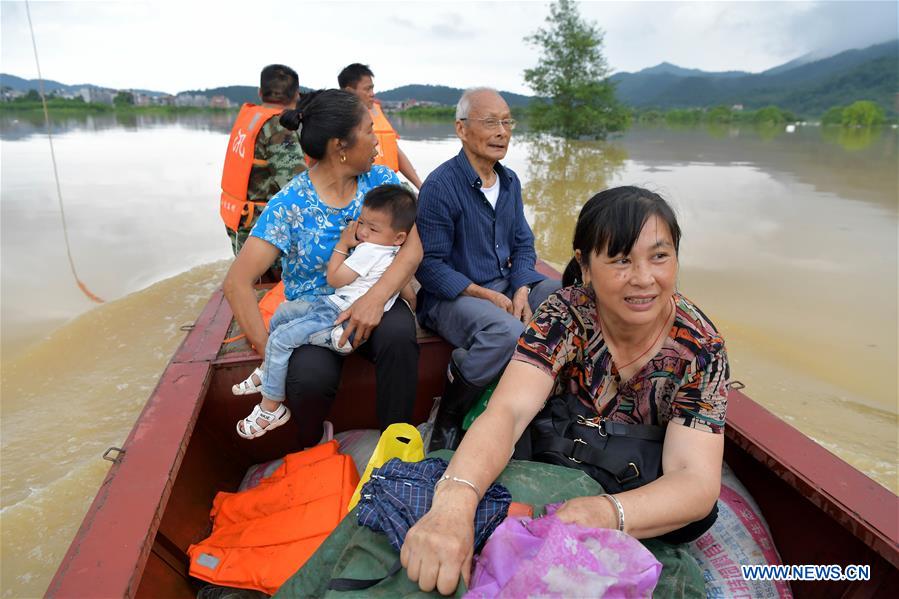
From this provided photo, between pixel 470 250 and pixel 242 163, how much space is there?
175cm

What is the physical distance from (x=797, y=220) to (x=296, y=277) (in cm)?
821

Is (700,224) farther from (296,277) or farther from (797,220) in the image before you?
(296,277)

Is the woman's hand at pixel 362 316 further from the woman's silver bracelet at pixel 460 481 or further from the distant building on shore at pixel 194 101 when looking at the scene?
the distant building on shore at pixel 194 101

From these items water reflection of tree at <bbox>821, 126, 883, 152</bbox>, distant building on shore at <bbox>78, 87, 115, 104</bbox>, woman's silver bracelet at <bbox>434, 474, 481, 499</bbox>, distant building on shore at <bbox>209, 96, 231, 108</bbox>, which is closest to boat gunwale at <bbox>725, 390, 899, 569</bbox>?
woman's silver bracelet at <bbox>434, 474, 481, 499</bbox>

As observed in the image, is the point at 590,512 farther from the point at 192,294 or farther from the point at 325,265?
the point at 192,294

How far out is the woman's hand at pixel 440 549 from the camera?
978mm

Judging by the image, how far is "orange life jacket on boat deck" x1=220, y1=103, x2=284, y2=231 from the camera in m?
3.24

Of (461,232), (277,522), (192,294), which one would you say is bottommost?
(192,294)

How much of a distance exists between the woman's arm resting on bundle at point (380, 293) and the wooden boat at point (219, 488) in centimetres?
31

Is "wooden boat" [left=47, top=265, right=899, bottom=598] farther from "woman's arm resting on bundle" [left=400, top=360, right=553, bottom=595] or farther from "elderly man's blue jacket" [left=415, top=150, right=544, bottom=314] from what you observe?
"woman's arm resting on bundle" [left=400, top=360, right=553, bottom=595]

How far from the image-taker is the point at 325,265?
6.85 feet

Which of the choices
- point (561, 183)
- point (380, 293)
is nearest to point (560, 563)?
point (380, 293)

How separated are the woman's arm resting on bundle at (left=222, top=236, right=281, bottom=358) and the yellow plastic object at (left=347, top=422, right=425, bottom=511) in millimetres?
715

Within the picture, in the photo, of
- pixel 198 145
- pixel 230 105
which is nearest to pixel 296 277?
pixel 198 145
